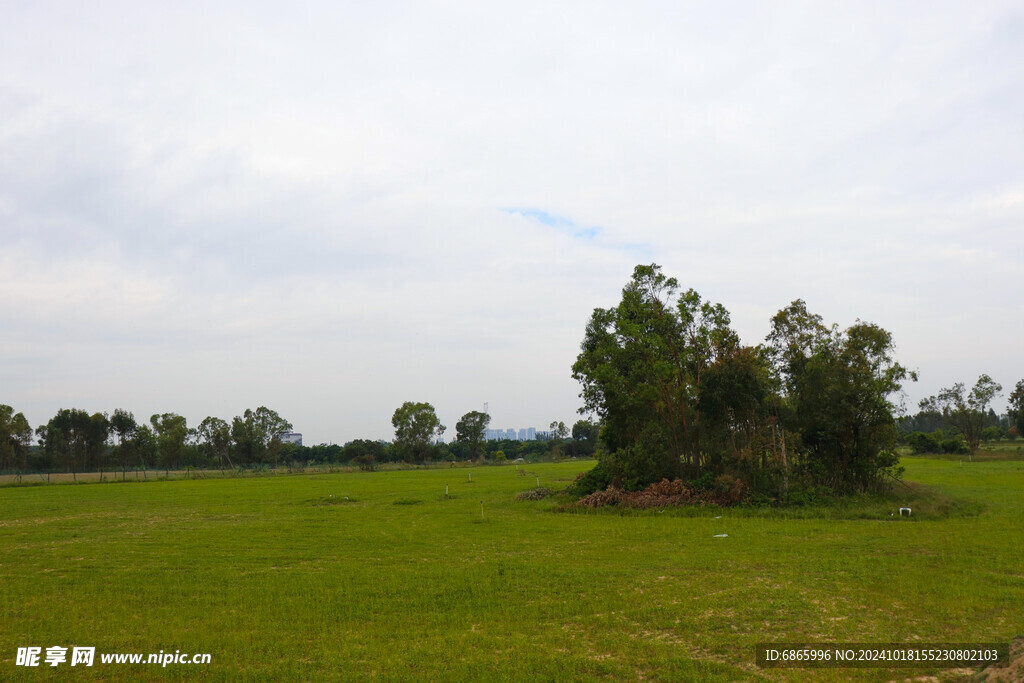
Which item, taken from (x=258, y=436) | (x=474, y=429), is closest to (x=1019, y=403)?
(x=474, y=429)

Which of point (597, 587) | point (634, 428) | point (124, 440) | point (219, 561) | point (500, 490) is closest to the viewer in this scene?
point (597, 587)

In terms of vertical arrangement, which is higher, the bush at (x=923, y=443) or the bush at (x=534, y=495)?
the bush at (x=534, y=495)

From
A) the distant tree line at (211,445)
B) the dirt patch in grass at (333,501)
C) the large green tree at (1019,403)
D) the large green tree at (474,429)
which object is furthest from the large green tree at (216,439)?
the large green tree at (1019,403)

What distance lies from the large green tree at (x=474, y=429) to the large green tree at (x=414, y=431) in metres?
12.0

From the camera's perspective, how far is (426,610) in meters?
12.1

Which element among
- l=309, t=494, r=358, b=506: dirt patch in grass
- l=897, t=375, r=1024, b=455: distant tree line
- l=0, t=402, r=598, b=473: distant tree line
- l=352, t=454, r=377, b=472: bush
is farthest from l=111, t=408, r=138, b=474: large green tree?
l=897, t=375, r=1024, b=455: distant tree line

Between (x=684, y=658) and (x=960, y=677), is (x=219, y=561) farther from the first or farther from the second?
(x=960, y=677)

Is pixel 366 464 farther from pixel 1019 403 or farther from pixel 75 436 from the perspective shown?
pixel 1019 403

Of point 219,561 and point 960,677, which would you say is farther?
point 219,561

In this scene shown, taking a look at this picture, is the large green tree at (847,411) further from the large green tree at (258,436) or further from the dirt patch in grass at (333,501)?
the large green tree at (258,436)

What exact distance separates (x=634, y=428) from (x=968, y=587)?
2250cm

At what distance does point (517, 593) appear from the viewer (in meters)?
13.1

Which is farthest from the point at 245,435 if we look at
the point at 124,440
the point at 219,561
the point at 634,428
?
the point at 219,561

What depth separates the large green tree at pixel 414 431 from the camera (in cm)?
11338
